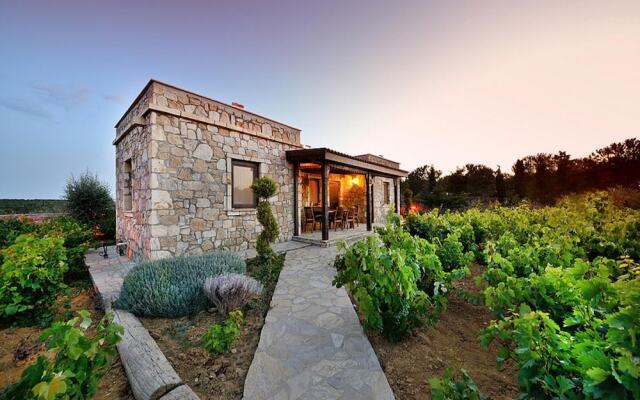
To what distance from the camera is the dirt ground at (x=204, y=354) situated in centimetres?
184

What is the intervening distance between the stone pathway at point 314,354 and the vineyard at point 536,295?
33 centimetres

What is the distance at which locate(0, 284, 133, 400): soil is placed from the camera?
6.06ft

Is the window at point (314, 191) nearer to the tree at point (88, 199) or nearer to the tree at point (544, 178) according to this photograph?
the tree at point (88, 199)

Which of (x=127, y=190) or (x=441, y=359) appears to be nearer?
(x=441, y=359)

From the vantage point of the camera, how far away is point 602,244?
136 inches

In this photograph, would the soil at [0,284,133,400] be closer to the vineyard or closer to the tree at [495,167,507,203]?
the vineyard

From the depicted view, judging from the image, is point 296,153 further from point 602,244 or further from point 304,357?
point 602,244

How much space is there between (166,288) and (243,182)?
3945 mm

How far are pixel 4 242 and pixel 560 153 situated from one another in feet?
110

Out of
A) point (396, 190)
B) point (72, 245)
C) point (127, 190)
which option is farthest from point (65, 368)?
point (396, 190)

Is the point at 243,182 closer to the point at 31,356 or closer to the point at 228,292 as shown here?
the point at 228,292

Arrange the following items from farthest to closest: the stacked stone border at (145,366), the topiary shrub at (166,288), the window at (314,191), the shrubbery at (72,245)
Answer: the window at (314,191), the shrubbery at (72,245), the topiary shrub at (166,288), the stacked stone border at (145,366)

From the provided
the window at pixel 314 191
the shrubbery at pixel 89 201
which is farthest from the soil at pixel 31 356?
the window at pixel 314 191

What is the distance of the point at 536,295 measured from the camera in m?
1.80
